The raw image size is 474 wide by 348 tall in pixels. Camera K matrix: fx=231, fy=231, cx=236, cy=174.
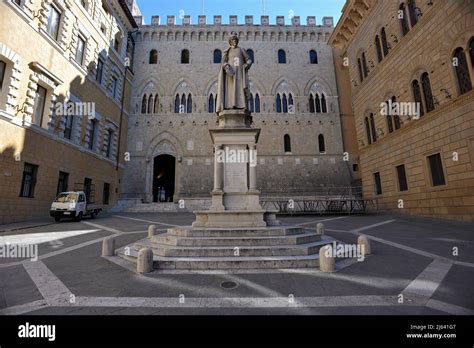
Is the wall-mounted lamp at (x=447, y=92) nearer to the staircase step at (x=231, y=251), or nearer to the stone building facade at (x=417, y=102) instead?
the stone building facade at (x=417, y=102)

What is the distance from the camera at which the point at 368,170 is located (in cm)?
1786

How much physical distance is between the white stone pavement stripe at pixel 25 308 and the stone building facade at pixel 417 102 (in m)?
14.6

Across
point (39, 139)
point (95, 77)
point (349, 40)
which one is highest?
point (349, 40)

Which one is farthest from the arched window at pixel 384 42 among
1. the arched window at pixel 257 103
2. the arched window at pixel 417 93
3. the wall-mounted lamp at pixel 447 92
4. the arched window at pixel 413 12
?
the arched window at pixel 257 103

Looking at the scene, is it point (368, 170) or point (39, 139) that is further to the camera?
point (368, 170)

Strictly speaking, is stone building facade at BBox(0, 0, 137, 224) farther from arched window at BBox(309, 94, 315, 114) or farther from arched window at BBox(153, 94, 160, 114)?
arched window at BBox(309, 94, 315, 114)

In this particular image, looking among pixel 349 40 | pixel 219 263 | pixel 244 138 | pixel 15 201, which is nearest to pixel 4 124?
pixel 15 201

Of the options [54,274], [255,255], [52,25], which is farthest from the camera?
[52,25]

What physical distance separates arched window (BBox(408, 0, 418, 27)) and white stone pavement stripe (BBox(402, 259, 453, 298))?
48.6ft

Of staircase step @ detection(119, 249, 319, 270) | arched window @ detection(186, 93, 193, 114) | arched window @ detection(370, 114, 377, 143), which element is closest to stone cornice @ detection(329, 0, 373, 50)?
arched window @ detection(370, 114, 377, 143)

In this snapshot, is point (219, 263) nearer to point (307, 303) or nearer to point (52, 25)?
point (307, 303)

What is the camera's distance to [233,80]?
8.74m
